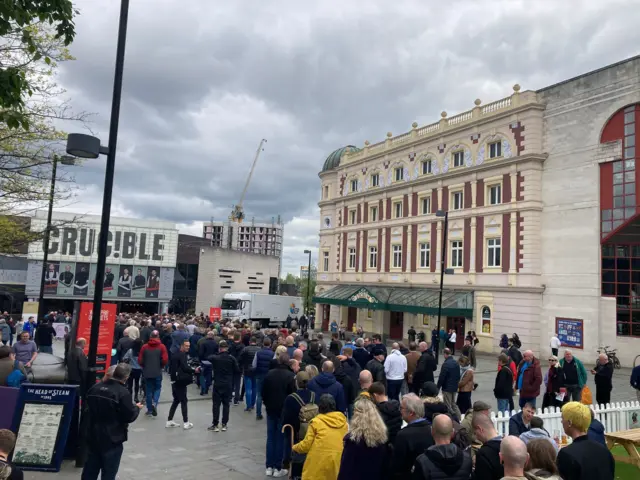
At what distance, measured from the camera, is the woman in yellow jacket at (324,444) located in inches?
223

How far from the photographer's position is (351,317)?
43094 mm

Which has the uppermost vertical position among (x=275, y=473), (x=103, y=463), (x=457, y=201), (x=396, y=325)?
(x=457, y=201)

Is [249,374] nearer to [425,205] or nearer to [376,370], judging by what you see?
[376,370]

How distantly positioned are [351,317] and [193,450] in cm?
3458

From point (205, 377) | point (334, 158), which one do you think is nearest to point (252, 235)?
point (334, 158)

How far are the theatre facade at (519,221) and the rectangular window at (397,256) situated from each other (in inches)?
3.2

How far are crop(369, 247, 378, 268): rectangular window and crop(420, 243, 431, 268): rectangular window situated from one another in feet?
17.3

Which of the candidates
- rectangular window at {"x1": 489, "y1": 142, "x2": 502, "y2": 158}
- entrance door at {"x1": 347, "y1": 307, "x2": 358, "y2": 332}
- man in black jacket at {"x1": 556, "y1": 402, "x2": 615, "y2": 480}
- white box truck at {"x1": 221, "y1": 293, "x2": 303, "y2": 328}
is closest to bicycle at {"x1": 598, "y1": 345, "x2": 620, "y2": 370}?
rectangular window at {"x1": 489, "y1": 142, "x2": 502, "y2": 158}

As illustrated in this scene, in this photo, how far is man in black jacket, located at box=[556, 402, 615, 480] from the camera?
4598 mm

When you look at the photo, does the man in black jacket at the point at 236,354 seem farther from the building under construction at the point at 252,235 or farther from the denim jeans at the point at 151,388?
the building under construction at the point at 252,235

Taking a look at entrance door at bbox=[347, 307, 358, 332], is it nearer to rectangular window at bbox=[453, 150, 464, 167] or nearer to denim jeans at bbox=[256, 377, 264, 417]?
rectangular window at bbox=[453, 150, 464, 167]

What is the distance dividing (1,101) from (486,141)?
29.6m

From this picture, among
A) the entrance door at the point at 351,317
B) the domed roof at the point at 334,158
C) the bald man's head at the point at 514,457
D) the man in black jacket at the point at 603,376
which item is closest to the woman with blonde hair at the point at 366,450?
the bald man's head at the point at 514,457

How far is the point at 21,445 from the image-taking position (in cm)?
735
